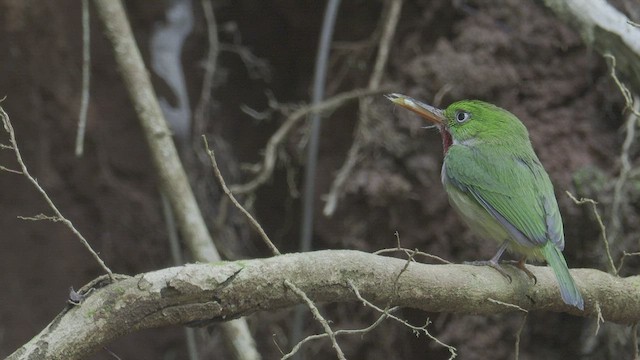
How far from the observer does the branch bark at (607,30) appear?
13.4 ft

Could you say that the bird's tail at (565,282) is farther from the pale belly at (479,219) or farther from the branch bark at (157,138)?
the branch bark at (157,138)

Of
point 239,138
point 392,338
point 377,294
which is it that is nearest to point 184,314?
point 377,294

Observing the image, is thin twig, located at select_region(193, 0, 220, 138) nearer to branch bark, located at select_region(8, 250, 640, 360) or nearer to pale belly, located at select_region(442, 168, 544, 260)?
pale belly, located at select_region(442, 168, 544, 260)

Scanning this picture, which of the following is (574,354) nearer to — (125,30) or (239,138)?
(239,138)

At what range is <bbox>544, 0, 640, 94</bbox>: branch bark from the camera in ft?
13.4

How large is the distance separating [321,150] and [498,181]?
192cm

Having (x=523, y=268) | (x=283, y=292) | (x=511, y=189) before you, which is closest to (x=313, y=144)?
(x=511, y=189)

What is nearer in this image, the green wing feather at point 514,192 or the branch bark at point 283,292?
the branch bark at point 283,292

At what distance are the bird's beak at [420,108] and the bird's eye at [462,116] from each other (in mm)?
79

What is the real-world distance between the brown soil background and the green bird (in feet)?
2.83

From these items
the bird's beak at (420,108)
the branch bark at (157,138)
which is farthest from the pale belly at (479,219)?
the branch bark at (157,138)

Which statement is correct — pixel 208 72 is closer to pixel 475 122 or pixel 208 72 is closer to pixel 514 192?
pixel 475 122

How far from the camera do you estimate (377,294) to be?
2.79 metres

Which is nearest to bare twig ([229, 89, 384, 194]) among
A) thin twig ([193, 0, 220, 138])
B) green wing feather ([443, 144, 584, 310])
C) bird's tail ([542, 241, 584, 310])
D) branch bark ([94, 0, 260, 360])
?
branch bark ([94, 0, 260, 360])
